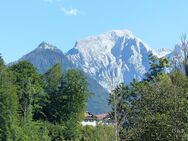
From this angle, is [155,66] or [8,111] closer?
A: [155,66]

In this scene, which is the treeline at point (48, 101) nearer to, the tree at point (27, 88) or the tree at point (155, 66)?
the tree at point (27, 88)

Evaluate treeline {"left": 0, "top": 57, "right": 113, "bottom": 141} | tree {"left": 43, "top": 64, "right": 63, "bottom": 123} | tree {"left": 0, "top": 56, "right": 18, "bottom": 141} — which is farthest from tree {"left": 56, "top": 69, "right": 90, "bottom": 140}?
tree {"left": 0, "top": 56, "right": 18, "bottom": 141}

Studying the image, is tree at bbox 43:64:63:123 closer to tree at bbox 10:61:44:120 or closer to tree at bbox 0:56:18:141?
tree at bbox 10:61:44:120

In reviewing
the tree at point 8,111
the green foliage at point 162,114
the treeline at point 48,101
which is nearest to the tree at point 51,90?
the treeline at point 48,101

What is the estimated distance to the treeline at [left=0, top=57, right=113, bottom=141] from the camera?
224 ft

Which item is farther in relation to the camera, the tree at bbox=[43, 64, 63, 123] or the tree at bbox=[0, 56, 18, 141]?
the tree at bbox=[43, 64, 63, 123]

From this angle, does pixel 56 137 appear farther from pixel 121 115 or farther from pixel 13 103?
pixel 121 115

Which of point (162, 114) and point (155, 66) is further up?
point (155, 66)

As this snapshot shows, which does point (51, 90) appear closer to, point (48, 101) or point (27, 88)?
point (48, 101)

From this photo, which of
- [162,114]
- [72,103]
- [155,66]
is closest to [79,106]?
[72,103]

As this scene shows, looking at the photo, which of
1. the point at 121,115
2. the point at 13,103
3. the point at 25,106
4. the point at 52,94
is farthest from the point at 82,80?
the point at 121,115

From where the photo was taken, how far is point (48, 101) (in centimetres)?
7700

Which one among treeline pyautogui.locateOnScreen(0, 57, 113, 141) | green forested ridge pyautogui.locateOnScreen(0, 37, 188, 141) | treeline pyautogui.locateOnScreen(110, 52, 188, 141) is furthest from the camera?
treeline pyautogui.locateOnScreen(0, 57, 113, 141)

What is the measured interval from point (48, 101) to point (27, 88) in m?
5.87
